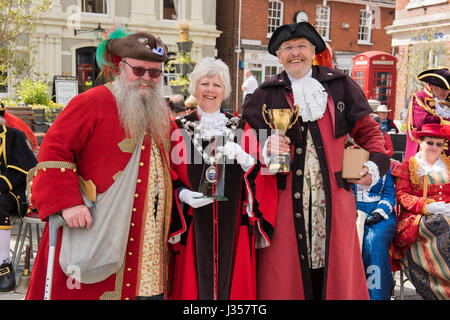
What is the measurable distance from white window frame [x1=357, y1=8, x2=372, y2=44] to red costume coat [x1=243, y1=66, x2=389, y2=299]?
21079 millimetres

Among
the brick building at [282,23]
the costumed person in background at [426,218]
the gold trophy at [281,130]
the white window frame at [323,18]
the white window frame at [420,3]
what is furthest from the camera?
the white window frame at [323,18]

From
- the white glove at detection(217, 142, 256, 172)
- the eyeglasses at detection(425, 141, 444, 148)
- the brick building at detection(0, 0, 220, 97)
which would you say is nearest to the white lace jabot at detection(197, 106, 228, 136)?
the white glove at detection(217, 142, 256, 172)

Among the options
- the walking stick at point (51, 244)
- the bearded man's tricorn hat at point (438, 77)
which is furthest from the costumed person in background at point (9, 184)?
the bearded man's tricorn hat at point (438, 77)

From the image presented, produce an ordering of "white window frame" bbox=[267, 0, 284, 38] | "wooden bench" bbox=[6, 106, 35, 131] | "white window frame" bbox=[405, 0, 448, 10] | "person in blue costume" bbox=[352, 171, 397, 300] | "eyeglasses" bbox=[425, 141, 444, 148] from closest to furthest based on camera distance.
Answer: "person in blue costume" bbox=[352, 171, 397, 300]
"eyeglasses" bbox=[425, 141, 444, 148]
"wooden bench" bbox=[6, 106, 35, 131]
"white window frame" bbox=[405, 0, 448, 10]
"white window frame" bbox=[267, 0, 284, 38]

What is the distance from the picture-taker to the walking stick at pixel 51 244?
2330 millimetres

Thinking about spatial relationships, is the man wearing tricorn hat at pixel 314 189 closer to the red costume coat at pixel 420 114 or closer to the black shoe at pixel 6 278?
the red costume coat at pixel 420 114

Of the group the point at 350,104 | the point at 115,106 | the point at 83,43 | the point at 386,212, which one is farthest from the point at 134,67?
the point at 83,43

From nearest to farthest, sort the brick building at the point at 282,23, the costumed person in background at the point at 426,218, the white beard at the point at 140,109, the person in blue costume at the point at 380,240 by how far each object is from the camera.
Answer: the white beard at the point at 140,109
the costumed person in background at the point at 426,218
the person in blue costume at the point at 380,240
the brick building at the point at 282,23

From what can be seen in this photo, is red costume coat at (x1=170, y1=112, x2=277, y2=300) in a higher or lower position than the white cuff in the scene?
lower

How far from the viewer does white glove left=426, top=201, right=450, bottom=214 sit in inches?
141

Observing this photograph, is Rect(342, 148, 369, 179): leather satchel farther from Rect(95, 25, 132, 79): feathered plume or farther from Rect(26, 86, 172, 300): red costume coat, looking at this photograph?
Rect(95, 25, 132, 79): feathered plume

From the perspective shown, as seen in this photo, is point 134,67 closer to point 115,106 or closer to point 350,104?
point 115,106

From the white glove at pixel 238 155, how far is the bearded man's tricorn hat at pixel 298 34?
753 millimetres

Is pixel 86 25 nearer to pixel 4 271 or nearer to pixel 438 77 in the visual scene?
pixel 4 271
